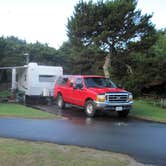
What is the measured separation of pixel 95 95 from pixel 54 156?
8.72 metres

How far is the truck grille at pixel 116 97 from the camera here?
16.1m

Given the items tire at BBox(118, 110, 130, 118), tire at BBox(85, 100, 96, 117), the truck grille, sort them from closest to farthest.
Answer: the truck grille, tire at BBox(85, 100, 96, 117), tire at BBox(118, 110, 130, 118)

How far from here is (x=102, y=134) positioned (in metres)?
11.4

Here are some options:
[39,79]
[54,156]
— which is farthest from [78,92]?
[54,156]

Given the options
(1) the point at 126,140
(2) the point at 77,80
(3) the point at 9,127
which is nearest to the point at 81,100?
(2) the point at 77,80

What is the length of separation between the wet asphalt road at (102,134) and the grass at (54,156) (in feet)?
2.39

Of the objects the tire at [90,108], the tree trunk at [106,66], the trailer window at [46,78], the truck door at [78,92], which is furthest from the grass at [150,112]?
the tree trunk at [106,66]

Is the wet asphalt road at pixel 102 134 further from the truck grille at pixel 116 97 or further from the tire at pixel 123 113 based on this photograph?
the tire at pixel 123 113

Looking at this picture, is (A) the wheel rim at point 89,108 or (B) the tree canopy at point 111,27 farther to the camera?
(B) the tree canopy at point 111,27

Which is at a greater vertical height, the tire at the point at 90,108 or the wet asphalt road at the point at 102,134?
the tire at the point at 90,108

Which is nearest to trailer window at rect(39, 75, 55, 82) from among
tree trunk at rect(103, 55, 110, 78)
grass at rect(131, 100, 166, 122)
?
tree trunk at rect(103, 55, 110, 78)

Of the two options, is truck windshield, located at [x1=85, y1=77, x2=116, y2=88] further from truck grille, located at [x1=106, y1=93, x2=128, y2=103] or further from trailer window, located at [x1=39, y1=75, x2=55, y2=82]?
trailer window, located at [x1=39, y1=75, x2=55, y2=82]

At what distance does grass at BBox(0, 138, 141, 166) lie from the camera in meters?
7.09

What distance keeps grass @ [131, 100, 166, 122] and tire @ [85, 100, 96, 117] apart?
2.25m
